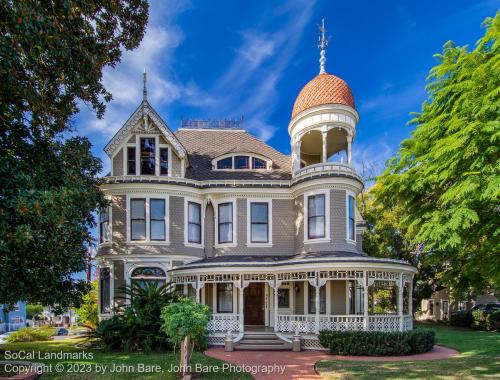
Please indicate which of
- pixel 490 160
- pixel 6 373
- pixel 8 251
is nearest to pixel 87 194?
pixel 8 251

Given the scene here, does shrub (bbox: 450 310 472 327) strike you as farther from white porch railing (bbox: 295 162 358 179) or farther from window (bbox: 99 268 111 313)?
window (bbox: 99 268 111 313)

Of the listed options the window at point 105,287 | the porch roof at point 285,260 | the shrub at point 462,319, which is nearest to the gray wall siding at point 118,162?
the window at point 105,287

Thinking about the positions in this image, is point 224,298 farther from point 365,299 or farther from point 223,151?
point 223,151

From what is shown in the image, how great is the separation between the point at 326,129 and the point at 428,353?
1092 centimetres

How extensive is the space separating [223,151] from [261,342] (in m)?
11.1

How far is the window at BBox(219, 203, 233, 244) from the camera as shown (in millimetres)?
19531

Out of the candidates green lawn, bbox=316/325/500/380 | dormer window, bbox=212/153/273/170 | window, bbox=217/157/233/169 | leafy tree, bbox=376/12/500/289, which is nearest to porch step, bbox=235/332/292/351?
green lawn, bbox=316/325/500/380

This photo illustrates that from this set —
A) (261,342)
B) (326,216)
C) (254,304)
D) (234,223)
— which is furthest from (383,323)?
(234,223)

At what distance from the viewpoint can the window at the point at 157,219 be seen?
18562 millimetres

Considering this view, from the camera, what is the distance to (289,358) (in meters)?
13.6

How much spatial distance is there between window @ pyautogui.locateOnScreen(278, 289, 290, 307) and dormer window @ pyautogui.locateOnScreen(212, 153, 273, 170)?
6773mm

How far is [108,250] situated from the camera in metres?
18.3

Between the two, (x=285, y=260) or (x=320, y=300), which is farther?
(x=320, y=300)

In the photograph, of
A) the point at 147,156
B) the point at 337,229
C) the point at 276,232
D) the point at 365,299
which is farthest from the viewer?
the point at 276,232
